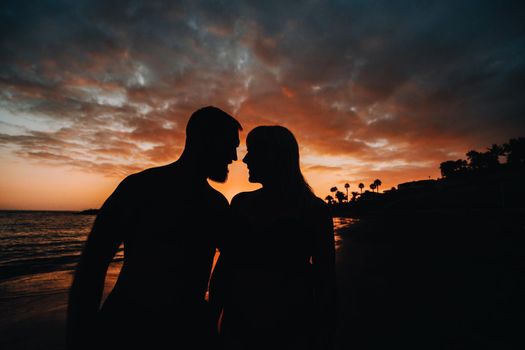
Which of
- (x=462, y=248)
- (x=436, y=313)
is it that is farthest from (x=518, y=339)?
(x=462, y=248)

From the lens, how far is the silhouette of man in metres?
1.22

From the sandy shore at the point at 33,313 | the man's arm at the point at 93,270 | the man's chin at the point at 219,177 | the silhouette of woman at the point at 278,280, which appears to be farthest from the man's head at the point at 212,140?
the sandy shore at the point at 33,313

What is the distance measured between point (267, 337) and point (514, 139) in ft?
378

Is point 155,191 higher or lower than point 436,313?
higher

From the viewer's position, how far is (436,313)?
5.32 meters

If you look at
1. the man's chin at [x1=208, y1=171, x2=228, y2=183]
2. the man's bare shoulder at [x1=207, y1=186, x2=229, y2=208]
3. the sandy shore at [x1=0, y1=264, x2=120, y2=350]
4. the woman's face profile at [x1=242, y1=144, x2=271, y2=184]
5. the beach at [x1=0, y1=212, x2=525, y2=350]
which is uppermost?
the woman's face profile at [x1=242, y1=144, x2=271, y2=184]

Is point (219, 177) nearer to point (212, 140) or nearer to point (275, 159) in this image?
point (212, 140)

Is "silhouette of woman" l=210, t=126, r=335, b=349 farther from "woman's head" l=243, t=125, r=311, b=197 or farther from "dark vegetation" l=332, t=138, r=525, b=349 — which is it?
"dark vegetation" l=332, t=138, r=525, b=349

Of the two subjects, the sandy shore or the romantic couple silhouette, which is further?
the sandy shore

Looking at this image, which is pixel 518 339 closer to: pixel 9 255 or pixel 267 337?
pixel 267 337

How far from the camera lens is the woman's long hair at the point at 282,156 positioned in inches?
80.3

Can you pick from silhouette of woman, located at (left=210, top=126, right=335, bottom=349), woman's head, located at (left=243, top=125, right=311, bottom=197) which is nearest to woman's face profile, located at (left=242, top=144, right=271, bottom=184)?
woman's head, located at (left=243, top=125, right=311, bottom=197)

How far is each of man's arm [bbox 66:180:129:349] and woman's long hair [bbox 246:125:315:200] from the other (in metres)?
1.10

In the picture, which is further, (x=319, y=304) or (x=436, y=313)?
(x=436, y=313)
